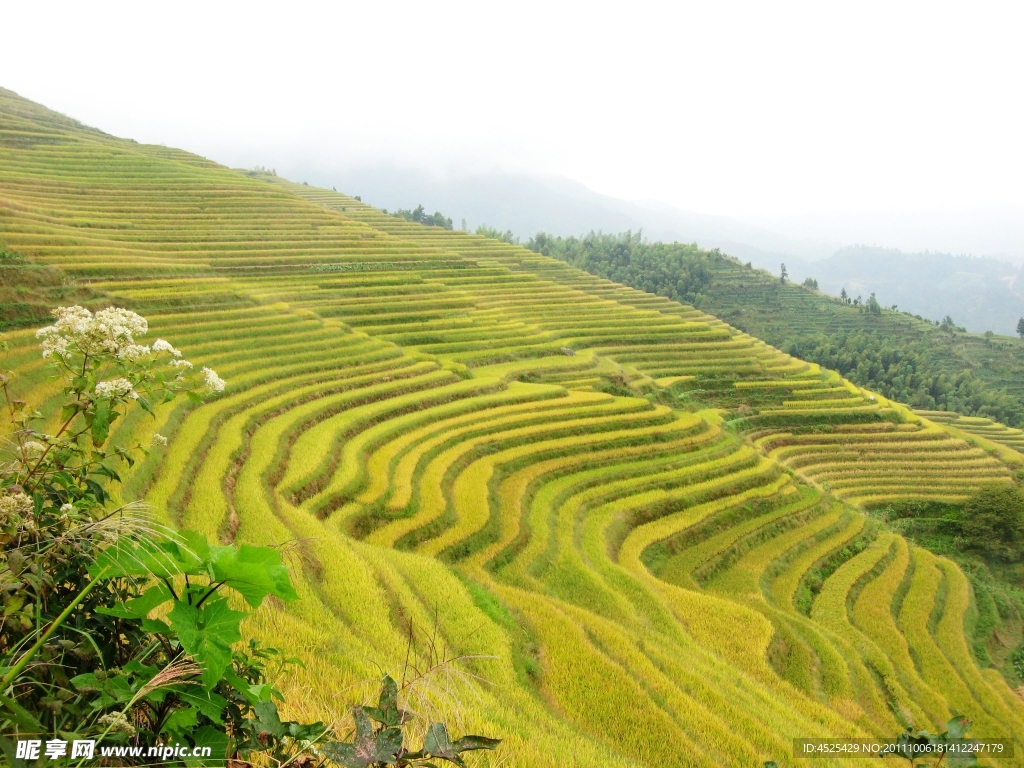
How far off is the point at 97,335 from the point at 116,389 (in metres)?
0.35

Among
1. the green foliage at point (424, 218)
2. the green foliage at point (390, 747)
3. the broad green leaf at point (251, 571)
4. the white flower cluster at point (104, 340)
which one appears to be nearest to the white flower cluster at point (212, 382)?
the white flower cluster at point (104, 340)

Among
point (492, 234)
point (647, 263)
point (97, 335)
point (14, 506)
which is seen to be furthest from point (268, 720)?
point (647, 263)

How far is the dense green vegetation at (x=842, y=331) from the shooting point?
184ft

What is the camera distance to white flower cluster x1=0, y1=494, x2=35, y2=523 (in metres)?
1.67

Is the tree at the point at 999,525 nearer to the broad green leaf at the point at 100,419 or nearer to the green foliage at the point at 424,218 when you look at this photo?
the broad green leaf at the point at 100,419

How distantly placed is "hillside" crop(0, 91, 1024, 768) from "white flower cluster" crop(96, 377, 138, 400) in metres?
1.01

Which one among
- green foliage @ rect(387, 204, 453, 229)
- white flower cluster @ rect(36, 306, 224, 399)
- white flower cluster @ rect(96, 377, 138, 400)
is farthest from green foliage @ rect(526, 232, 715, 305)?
white flower cluster @ rect(96, 377, 138, 400)

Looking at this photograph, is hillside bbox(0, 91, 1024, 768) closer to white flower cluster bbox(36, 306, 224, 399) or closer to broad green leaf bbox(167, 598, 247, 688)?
broad green leaf bbox(167, 598, 247, 688)

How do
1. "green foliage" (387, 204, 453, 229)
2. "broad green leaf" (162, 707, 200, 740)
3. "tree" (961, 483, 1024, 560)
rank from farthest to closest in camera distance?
"green foliage" (387, 204, 453, 229) < "tree" (961, 483, 1024, 560) < "broad green leaf" (162, 707, 200, 740)

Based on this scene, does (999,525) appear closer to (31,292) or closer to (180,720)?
(180,720)

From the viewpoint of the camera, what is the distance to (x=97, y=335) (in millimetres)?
2387

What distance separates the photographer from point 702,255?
87.8 m

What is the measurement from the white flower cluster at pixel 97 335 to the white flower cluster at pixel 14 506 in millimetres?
767

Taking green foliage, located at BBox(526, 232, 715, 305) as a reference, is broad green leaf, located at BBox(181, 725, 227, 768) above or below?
below
